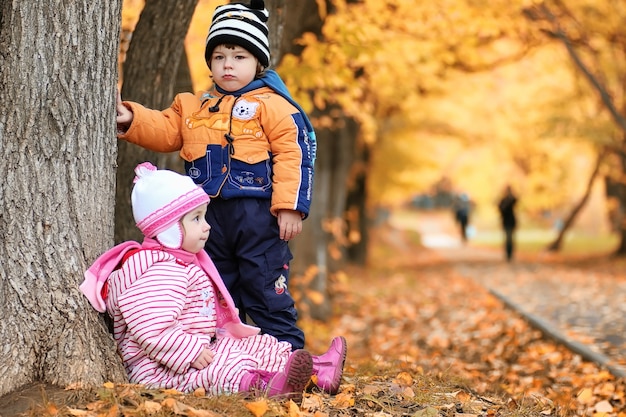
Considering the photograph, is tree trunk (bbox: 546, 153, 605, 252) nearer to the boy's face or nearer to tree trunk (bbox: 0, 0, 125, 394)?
the boy's face

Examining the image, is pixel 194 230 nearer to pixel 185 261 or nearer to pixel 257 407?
pixel 185 261

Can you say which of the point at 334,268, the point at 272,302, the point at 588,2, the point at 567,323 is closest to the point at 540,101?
the point at 588,2

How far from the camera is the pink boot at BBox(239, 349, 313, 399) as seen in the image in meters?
3.61

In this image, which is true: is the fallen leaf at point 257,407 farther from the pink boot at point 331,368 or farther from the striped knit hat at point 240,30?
the striped knit hat at point 240,30

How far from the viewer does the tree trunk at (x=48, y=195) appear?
343cm

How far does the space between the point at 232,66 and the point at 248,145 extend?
0.41 m

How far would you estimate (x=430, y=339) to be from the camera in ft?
33.5

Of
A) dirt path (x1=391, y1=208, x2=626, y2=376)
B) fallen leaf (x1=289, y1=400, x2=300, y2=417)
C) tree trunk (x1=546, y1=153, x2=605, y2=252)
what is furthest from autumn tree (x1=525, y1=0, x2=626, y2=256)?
fallen leaf (x1=289, y1=400, x2=300, y2=417)

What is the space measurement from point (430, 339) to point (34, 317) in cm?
737

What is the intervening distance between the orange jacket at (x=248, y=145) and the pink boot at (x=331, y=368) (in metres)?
0.71

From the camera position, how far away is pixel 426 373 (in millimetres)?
5094

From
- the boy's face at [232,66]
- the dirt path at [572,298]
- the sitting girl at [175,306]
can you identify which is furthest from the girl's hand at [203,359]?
the dirt path at [572,298]

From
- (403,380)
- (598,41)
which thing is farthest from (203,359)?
(598,41)

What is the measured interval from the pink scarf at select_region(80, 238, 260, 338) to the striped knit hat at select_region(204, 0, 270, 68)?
1071 millimetres
